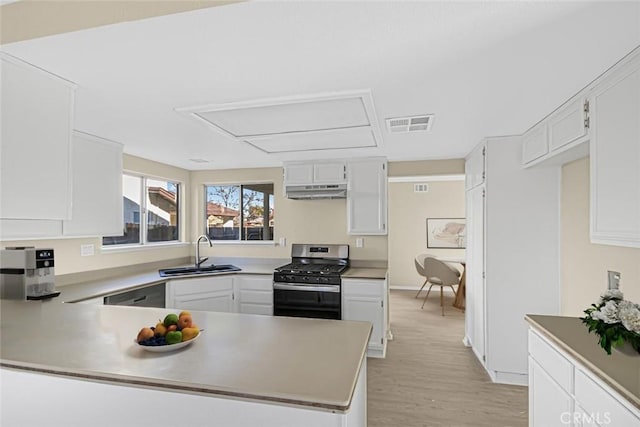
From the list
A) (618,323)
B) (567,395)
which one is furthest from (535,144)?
(567,395)

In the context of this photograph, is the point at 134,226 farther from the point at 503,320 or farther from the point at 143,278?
the point at 503,320

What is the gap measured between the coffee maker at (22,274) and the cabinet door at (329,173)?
2741 mm

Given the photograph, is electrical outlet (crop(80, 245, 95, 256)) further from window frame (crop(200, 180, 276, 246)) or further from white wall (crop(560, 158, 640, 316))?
white wall (crop(560, 158, 640, 316))

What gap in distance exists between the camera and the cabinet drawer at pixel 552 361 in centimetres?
154

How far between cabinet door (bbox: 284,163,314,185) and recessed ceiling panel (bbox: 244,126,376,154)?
59cm

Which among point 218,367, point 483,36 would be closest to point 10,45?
point 218,367

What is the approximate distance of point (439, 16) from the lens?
120cm

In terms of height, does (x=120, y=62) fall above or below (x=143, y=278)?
above

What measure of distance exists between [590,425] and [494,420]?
1199 mm

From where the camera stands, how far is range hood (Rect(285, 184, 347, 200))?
13.0 feet

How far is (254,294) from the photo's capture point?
382cm

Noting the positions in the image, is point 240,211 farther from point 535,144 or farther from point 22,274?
point 535,144

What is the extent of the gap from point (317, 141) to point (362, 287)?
1.64 metres

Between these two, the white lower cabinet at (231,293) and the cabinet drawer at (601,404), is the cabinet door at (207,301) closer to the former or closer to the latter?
the white lower cabinet at (231,293)
